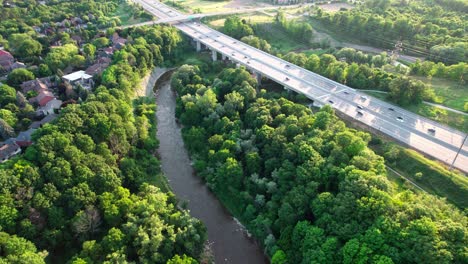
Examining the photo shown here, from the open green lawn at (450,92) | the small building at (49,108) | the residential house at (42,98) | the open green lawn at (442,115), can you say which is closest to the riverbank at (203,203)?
the small building at (49,108)

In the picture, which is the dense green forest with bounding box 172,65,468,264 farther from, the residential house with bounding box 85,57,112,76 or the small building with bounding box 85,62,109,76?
the residential house with bounding box 85,57,112,76

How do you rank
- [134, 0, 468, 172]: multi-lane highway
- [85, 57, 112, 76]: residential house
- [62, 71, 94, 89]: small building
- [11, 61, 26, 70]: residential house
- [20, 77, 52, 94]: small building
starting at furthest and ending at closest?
[11, 61, 26, 70]: residential house < [85, 57, 112, 76]: residential house < [62, 71, 94, 89]: small building < [20, 77, 52, 94]: small building < [134, 0, 468, 172]: multi-lane highway

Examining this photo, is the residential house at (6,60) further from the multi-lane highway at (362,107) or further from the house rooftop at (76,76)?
the multi-lane highway at (362,107)

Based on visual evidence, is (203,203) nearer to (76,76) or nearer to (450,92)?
(76,76)

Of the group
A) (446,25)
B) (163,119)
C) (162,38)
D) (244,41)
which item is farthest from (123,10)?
(446,25)

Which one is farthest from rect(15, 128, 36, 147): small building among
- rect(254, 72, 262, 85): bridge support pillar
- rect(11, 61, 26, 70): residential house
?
rect(254, 72, 262, 85): bridge support pillar

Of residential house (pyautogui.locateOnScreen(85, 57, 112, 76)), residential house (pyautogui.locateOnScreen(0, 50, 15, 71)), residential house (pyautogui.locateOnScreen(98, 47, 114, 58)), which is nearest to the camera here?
residential house (pyautogui.locateOnScreen(85, 57, 112, 76))

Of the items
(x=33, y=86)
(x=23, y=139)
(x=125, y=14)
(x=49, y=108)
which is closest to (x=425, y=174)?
(x=23, y=139)
